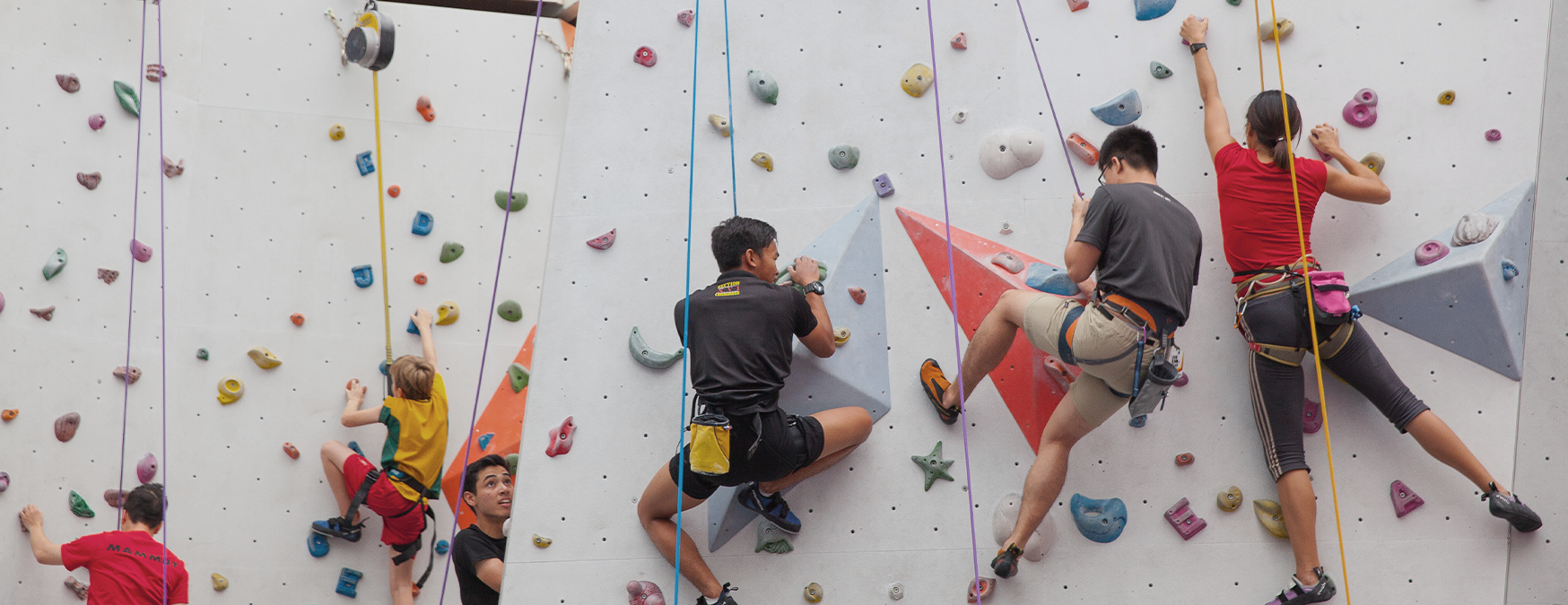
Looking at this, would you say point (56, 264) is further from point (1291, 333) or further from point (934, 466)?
point (1291, 333)

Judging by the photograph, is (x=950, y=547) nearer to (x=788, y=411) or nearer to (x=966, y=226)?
(x=788, y=411)

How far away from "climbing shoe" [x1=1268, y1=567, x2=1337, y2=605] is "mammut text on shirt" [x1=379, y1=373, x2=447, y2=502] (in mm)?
2882

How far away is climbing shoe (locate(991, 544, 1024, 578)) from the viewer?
2656mm

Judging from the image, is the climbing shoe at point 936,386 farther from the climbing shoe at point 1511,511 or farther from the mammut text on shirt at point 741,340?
the climbing shoe at point 1511,511

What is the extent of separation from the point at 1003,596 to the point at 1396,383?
4.20 feet

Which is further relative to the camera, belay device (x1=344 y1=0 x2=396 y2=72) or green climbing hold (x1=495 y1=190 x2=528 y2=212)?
green climbing hold (x1=495 y1=190 x2=528 y2=212)

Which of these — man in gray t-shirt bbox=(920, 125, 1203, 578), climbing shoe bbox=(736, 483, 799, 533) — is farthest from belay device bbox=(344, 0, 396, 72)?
man in gray t-shirt bbox=(920, 125, 1203, 578)

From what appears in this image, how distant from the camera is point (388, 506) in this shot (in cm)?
343

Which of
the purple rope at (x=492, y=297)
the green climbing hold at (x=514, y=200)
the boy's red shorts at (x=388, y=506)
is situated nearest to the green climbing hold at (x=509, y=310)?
the purple rope at (x=492, y=297)

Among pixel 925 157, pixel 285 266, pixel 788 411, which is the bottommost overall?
pixel 788 411

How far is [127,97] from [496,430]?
1946 mm

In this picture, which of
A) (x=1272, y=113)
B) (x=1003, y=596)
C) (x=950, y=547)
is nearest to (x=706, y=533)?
(x=950, y=547)

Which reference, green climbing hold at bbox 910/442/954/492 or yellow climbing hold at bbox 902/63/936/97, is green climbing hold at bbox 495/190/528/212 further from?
green climbing hold at bbox 910/442/954/492

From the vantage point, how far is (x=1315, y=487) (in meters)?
2.79
